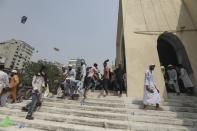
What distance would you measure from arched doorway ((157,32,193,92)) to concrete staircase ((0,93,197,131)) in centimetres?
395

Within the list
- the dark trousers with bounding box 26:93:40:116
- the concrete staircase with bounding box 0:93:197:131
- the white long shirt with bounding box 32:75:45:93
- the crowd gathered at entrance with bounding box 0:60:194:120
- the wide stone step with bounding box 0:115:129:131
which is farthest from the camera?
the crowd gathered at entrance with bounding box 0:60:194:120

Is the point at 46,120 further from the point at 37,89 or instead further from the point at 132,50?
the point at 132,50

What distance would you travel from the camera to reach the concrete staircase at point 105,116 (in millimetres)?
5730

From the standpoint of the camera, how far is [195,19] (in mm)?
12250

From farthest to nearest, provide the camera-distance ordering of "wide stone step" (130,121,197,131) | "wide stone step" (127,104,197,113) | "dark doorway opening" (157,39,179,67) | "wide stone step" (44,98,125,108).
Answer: "dark doorway opening" (157,39,179,67), "wide stone step" (44,98,125,108), "wide stone step" (127,104,197,113), "wide stone step" (130,121,197,131)

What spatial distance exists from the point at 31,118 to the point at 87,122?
1.67 m

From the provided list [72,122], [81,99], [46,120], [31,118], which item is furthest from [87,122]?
[81,99]

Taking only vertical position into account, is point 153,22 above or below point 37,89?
above

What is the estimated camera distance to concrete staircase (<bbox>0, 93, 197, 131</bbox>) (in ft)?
18.8

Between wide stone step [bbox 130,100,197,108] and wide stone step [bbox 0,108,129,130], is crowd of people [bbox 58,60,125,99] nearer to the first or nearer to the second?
wide stone step [bbox 130,100,197,108]

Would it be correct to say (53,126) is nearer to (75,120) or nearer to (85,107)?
(75,120)

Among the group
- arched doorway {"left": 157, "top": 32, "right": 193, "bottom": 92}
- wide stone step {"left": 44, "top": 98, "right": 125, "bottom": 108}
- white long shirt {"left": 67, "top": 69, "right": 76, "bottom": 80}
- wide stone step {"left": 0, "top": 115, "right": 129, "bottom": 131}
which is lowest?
wide stone step {"left": 0, "top": 115, "right": 129, "bottom": 131}

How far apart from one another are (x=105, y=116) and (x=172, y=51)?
8291 millimetres

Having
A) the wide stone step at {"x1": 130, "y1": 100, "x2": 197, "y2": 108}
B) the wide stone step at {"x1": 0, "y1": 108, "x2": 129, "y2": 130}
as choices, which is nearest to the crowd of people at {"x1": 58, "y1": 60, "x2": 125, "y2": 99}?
the wide stone step at {"x1": 130, "y1": 100, "x2": 197, "y2": 108}
